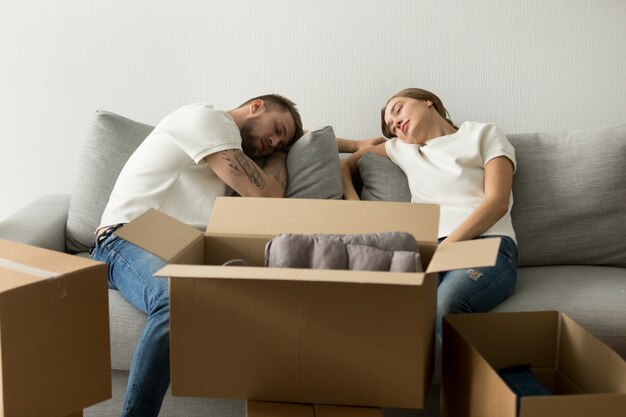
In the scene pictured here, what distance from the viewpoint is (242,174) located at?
227 cm

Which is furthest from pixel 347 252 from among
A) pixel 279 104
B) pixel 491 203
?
pixel 279 104

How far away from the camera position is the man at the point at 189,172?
A: 7.21ft

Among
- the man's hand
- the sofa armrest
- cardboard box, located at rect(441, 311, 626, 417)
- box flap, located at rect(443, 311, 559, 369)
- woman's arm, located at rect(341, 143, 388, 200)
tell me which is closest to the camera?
cardboard box, located at rect(441, 311, 626, 417)

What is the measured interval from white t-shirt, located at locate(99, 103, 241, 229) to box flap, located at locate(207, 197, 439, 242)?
50cm

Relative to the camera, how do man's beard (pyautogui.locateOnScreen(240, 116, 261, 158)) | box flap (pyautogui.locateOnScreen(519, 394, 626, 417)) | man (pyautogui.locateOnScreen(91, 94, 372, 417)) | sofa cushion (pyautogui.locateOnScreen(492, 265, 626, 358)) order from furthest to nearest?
man's beard (pyautogui.locateOnScreen(240, 116, 261, 158)) < man (pyautogui.locateOnScreen(91, 94, 372, 417)) < sofa cushion (pyautogui.locateOnScreen(492, 265, 626, 358)) < box flap (pyautogui.locateOnScreen(519, 394, 626, 417))

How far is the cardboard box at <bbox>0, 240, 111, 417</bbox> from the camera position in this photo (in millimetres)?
1420

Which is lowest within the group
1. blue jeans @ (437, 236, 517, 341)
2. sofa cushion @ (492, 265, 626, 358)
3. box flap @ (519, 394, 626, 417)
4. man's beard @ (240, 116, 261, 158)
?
sofa cushion @ (492, 265, 626, 358)

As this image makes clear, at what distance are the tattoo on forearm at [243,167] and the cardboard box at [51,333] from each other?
2.39ft

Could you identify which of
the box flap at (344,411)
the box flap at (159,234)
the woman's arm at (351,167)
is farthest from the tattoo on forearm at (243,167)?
the box flap at (344,411)

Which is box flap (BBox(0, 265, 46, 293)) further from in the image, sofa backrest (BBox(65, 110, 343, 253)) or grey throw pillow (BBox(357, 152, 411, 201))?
grey throw pillow (BBox(357, 152, 411, 201))

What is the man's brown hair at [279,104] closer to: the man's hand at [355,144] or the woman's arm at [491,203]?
the man's hand at [355,144]

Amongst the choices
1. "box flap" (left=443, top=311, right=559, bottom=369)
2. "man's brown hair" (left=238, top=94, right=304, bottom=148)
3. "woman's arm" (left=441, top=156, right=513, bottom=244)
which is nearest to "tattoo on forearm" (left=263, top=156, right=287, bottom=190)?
"man's brown hair" (left=238, top=94, right=304, bottom=148)

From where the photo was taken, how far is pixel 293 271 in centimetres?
142

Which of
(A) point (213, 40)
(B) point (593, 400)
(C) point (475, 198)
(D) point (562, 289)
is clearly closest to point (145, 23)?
(A) point (213, 40)
